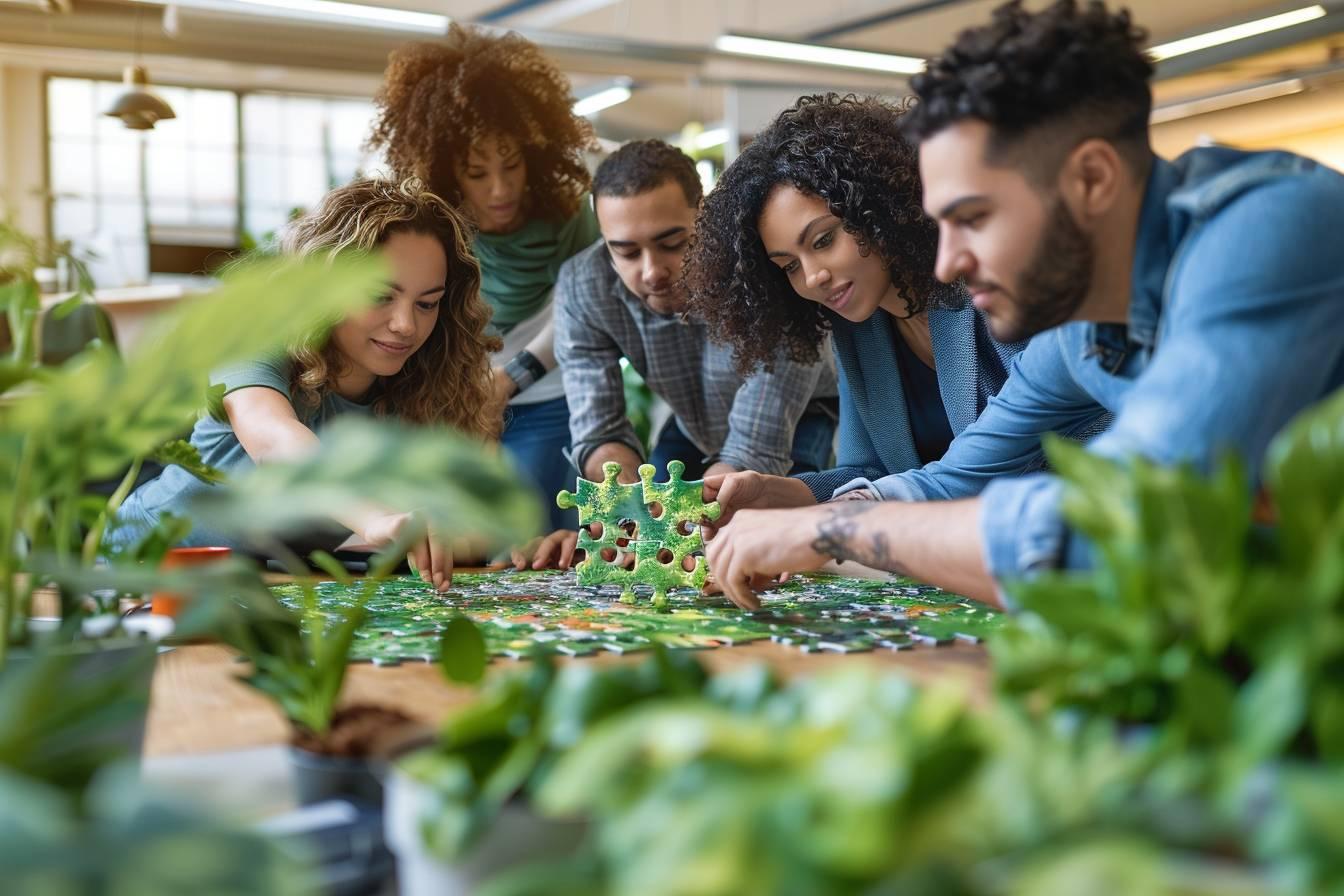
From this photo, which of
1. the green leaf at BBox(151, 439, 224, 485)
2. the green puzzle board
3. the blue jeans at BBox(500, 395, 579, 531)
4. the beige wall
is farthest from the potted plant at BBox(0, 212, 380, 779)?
the beige wall

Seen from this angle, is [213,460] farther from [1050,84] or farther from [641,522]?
[1050,84]

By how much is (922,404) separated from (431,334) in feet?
3.56

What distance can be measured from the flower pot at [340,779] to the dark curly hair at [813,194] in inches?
70.3

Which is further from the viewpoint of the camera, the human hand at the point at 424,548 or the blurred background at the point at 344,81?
the blurred background at the point at 344,81

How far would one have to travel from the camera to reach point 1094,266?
1.48 meters

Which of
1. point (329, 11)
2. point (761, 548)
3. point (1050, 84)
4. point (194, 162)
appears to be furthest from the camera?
point (194, 162)

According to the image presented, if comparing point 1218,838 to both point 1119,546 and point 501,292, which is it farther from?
point 501,292

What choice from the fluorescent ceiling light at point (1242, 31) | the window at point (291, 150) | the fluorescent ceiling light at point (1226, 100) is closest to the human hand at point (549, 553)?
the fluorescent ceiling light at point (1242, 31)

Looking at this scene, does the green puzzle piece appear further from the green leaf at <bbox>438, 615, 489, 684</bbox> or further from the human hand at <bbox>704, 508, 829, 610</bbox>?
the green leaf at <bbox>438, 615, 489, 684</bbox>

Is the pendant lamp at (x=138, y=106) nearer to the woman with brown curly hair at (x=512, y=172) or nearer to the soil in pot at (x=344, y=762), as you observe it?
the woman with brown curly hair at (x=512, y=172)

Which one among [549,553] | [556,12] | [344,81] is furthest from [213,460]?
[344,81]

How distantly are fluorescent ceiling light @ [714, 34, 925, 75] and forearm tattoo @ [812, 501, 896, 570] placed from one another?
510cm

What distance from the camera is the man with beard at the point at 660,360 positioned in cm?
281

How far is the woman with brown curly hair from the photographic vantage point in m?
3.16
